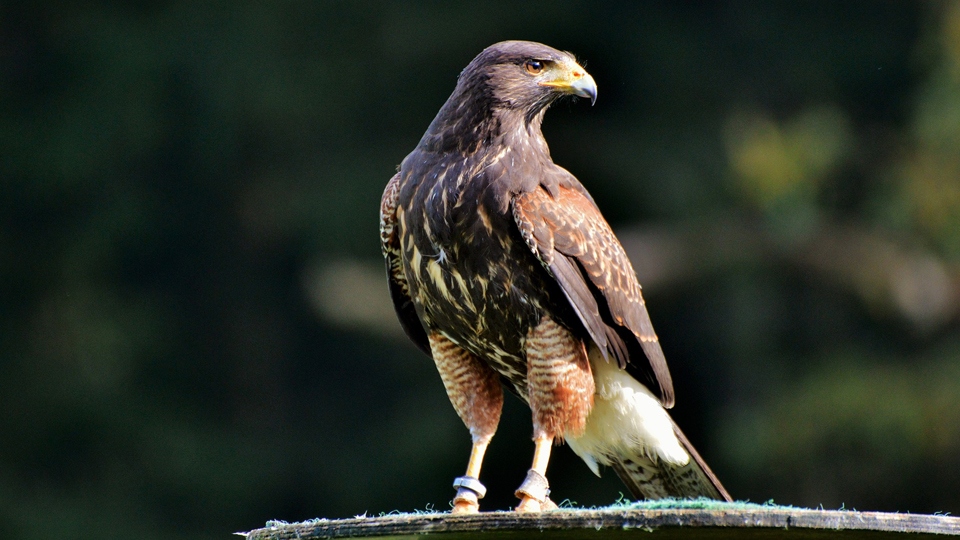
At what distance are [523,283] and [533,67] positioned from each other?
2.16 ft

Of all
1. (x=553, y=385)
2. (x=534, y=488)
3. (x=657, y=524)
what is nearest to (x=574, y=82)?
(x=553, y=385)

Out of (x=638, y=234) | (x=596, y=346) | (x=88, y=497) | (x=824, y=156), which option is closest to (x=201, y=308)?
(x=88, y=497)

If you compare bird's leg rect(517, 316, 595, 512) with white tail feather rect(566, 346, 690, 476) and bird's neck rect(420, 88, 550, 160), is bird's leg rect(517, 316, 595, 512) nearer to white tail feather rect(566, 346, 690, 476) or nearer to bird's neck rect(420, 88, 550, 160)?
white tail feather rect(566, 346, 690, 476)

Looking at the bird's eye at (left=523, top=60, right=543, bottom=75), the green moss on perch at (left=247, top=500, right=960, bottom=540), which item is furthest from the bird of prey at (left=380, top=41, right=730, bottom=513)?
the green moss on perch at (left=247, top=500, right=960, bottom=540)

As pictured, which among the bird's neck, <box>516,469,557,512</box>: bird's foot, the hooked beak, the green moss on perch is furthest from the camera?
the hooked beak

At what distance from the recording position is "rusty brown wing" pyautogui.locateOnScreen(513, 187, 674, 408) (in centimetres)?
331

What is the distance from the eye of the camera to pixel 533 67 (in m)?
3.55

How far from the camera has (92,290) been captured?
459 inches

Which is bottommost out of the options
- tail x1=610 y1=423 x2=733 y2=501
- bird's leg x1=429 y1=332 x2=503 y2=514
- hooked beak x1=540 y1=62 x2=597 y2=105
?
tail x1=610 y1=423 x2=733 y2=501

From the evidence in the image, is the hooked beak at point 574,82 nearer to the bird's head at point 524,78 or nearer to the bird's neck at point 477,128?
the bird's head at point 524,78

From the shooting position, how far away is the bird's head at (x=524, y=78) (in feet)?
11.5

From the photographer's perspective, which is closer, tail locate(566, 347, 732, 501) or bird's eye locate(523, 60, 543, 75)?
bird's eye locate(523, 60, 543, 75)

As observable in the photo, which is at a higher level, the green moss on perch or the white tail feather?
the green moss on perch

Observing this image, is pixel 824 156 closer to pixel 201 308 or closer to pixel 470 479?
pixel 470 479
